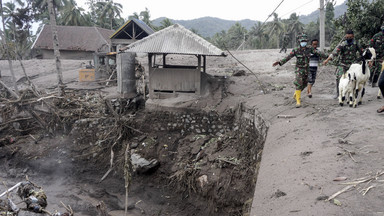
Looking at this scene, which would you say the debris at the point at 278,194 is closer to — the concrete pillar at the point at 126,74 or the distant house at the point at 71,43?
the concrete pillar at the point at 126,74

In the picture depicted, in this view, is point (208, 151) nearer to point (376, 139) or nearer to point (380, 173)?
point (376, 139)

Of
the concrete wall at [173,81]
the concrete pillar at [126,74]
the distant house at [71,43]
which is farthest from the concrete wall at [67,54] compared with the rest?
the concrete wall at [173,81]

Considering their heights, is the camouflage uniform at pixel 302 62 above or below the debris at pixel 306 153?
above

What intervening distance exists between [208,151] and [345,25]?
259 inches

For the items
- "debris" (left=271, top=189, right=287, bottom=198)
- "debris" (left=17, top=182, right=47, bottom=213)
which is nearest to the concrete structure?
"debris" (left=17, top=182, right=47, bottom=213)

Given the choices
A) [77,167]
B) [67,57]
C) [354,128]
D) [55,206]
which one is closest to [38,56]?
[67,57]

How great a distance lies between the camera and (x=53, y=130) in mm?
12422

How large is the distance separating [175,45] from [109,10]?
102 feet

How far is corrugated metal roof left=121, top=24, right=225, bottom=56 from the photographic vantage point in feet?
33.1

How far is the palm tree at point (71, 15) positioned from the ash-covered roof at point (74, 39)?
6.42m

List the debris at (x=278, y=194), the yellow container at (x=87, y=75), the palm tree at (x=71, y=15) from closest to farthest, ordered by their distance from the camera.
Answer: the debris at (x=278, y=194)
the yellow container at (x=87, y=75)
the palm tree at (x=71, y=15)

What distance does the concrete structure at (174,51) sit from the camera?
10.2 m

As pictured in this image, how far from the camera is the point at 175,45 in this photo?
410 inches

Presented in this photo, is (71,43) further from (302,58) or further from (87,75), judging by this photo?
(302,58)
